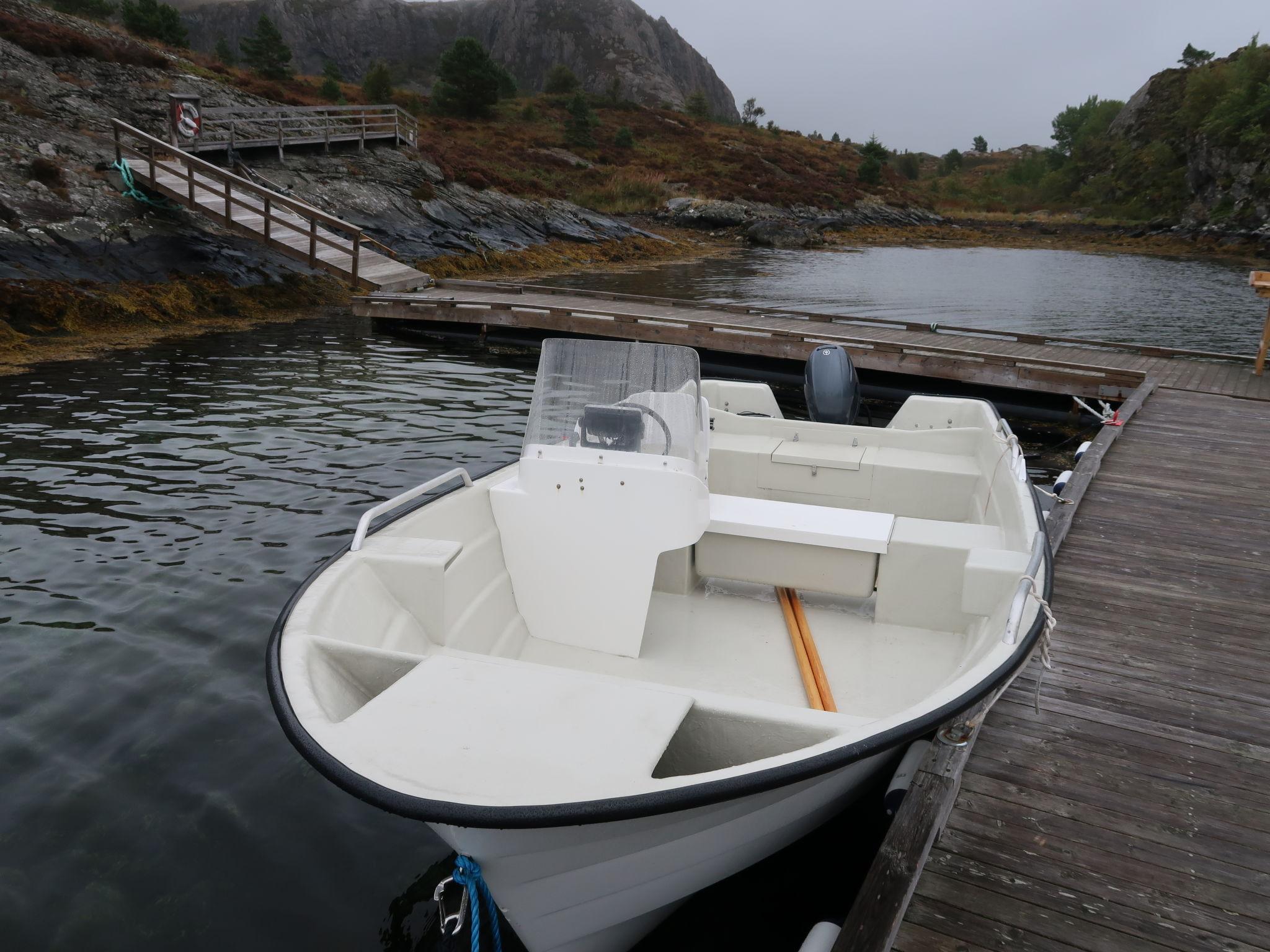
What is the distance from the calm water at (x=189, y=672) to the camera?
318 cm

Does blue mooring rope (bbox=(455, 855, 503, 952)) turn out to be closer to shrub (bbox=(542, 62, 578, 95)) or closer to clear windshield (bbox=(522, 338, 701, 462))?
clear windshield (bbox=(522, 338, 701, 462))

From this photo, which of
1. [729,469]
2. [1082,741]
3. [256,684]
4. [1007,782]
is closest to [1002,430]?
[729,469]

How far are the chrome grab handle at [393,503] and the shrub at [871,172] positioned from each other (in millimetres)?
65020

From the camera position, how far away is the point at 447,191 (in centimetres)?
2777

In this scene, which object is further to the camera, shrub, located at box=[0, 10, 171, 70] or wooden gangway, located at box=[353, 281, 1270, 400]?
shrub, located at box=[0, 10, 171, 70]

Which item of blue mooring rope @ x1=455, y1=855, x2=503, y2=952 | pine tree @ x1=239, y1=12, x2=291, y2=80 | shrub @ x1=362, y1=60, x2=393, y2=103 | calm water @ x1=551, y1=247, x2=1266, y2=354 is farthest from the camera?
pine tree @ x1=239, y1=12, x2=291, y2=80

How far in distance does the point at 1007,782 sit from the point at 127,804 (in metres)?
3.93

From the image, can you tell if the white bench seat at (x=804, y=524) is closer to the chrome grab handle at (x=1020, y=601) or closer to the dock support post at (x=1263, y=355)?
the chrome grab handle at (x=1020, y=601)

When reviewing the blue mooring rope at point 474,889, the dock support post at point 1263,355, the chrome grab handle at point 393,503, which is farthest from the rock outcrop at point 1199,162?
the blue mooring rope at point 474,889

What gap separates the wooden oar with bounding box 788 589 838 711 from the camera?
3895 millimetres

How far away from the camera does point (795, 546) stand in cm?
478

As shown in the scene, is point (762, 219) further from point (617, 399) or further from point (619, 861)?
point (619, 861)

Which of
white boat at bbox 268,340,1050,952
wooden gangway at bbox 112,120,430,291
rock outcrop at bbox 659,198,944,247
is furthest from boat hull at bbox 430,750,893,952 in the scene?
rock outcrop at bbox 659,198,944,247

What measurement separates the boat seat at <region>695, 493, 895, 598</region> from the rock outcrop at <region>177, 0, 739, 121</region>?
129m
